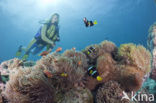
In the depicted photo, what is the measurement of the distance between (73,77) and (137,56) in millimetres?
2149

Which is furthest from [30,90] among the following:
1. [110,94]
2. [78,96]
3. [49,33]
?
[49,33]

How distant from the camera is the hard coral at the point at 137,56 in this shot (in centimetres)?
359

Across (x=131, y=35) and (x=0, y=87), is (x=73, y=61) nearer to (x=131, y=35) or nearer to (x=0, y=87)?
(x=0, y=87)

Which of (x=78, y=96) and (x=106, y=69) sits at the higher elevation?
(x=106, y=69)

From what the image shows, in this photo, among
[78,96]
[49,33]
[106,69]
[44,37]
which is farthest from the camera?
[49,33]

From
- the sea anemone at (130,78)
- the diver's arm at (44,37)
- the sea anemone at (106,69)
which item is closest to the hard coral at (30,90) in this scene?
the sea anemone at (106,69)

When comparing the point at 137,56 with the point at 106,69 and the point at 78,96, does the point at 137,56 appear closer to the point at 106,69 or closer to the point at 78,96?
the point at 106,69

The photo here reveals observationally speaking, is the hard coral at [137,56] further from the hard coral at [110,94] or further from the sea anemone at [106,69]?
the hard coral at [110,94]

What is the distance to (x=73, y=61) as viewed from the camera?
321 cm

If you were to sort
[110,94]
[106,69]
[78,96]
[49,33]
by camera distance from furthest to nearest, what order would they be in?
[49,33] < [106,69] < [110,94] < [78,96]

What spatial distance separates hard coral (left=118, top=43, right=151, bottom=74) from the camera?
11.8ft

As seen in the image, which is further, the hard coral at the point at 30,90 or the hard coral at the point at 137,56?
the hard coral at the point at 137,56

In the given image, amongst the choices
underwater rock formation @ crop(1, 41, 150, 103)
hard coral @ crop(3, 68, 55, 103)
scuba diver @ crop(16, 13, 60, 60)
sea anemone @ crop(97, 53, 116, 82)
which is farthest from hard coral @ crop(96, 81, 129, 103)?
scuba diver @ crop(16, 13, 60, 60)

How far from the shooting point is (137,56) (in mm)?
3650
